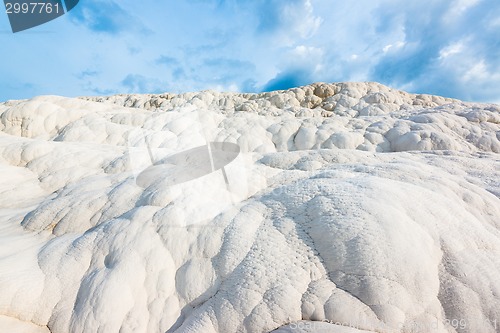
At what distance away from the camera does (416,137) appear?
10.3m

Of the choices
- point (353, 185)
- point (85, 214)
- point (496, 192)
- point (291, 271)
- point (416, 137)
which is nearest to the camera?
point (291, 271)

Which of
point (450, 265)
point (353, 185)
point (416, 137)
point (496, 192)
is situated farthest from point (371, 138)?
point (450, 265)

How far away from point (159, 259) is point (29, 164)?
488cm

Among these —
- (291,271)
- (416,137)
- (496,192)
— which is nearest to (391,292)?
(291,271)

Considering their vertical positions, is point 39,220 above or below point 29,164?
below

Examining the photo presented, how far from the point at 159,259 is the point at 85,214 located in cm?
157


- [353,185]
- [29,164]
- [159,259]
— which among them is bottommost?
[159,259]

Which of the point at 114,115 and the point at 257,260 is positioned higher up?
the point at 114,115

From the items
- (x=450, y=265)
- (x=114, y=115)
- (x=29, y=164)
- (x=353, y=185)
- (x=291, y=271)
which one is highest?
(x=114, y=115)

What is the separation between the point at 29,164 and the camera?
5.75 metres

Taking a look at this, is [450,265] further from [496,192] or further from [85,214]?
[85,214]

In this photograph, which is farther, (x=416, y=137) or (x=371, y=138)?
(x=371, y=138)

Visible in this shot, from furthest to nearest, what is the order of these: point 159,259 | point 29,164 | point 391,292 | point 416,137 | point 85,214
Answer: point 416,137 → point 29,164 → point 85,214 → point 159,259 → point 391,292

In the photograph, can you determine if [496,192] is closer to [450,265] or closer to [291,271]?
[450,265]
